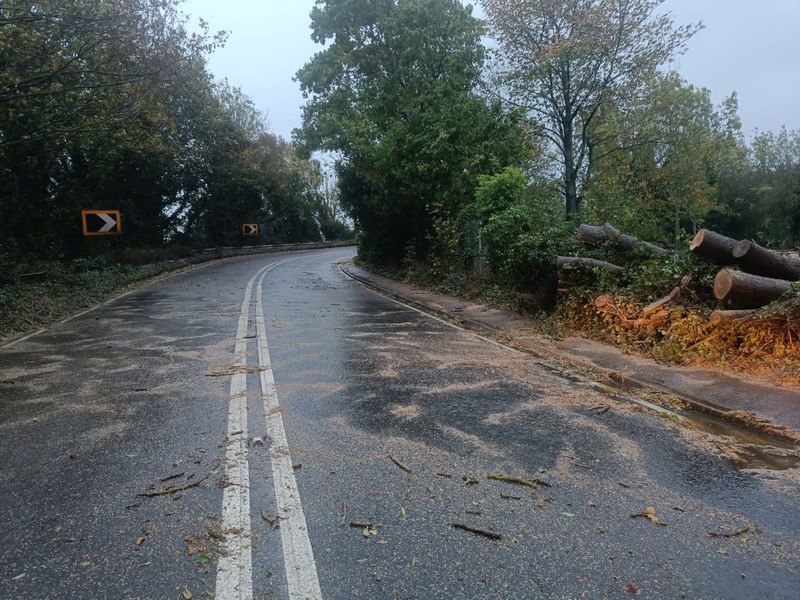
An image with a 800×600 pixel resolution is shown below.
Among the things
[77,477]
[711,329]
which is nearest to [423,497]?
[77,477]

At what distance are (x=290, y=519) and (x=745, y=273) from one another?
7297 millimetres

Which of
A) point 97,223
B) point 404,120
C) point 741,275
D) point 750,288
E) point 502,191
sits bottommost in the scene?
point 750,288

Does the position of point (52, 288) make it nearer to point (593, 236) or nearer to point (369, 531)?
point (593, 236)

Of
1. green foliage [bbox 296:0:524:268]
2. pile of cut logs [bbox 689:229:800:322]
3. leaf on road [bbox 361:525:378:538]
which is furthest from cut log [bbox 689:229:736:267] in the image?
green foliage [bbox 296:0:524:268]

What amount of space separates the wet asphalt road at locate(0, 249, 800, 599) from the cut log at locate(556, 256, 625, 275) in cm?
401

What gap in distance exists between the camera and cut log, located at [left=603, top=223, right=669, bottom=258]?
36.1ft

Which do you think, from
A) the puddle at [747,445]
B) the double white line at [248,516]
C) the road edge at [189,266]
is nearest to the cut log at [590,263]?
the puddle at [747,445]

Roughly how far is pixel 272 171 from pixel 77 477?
38.7 meters

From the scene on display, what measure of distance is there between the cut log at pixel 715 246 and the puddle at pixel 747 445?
341cm

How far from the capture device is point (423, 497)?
405 centimetres

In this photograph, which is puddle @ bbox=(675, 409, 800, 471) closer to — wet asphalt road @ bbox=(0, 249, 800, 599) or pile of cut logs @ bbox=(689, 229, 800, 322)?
wet asphalt road @ bbox=(0, 249, 800, 599)

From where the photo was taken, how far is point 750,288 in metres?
7.86

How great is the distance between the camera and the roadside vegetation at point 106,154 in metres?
12.0

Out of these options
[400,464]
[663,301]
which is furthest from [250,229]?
[400,464]
